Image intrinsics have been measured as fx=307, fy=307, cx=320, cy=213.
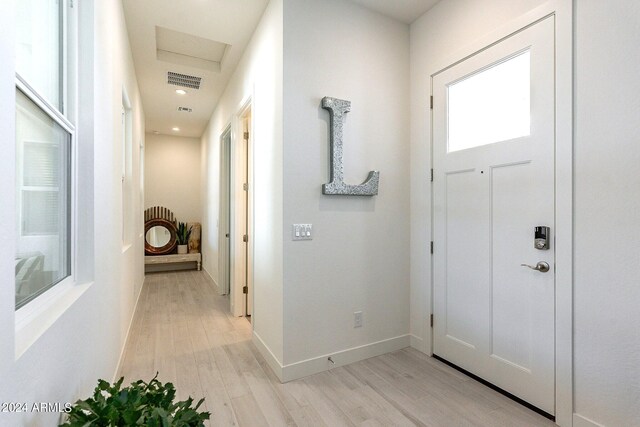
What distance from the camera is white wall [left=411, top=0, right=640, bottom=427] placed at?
1511 mm

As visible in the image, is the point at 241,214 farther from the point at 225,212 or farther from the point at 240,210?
the point at 225,212

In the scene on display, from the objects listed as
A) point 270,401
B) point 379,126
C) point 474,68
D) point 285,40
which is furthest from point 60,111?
point 474,68

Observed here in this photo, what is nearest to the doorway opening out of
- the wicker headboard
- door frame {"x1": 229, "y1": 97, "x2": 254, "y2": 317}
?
door frame {"x1": 229, "y1": 97, "x2": 254, "y2": 317}

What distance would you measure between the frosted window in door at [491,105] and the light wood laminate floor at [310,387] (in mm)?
1753

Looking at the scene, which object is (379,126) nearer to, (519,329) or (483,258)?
(483,258)

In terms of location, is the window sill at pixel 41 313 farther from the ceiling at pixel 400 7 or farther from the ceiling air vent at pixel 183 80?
the ceiling air vent at pixel 183 80

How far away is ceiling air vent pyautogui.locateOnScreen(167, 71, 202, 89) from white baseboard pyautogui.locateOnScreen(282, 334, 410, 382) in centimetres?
367

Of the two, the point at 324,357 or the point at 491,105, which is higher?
the point at 491,105

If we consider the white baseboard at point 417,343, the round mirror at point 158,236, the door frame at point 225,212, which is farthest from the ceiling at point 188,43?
the white baseboard at point 417,343

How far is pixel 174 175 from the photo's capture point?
6.80 metres

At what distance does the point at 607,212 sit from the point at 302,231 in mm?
1783

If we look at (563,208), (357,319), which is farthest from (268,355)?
(563,208)

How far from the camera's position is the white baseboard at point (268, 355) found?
7.46 ft

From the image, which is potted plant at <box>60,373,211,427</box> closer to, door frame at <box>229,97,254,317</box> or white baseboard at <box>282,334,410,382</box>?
white baseboard at <box>282,334,410,382</box>
